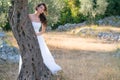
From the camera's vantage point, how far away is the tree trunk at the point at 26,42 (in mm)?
5742

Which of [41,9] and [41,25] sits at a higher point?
[41,9]

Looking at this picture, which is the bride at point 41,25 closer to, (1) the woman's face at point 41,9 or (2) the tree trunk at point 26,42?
(1) the woman's face at point 41,9

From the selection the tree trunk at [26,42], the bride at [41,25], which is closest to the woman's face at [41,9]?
the bride at [41,25]

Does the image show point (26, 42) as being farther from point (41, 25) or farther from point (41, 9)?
point (41, 25)

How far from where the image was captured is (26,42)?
234 inches

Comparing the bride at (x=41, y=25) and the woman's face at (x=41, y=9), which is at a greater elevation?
the woman's face at (x=41, y=9)

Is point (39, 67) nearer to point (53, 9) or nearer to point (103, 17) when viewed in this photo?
point (53, 9)

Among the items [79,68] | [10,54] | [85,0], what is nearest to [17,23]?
[79,68]

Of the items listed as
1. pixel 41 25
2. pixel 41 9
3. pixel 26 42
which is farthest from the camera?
pixel 41 25

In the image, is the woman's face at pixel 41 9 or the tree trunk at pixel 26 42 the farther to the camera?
the woman's face at pixel 41 9

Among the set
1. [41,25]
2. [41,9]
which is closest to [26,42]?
[41,9]

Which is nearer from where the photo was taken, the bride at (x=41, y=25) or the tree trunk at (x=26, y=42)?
the tree trunk at (x=26, y=42)

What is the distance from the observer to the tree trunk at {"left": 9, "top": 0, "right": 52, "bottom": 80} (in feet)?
18.8

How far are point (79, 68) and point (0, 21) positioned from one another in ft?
18.1
